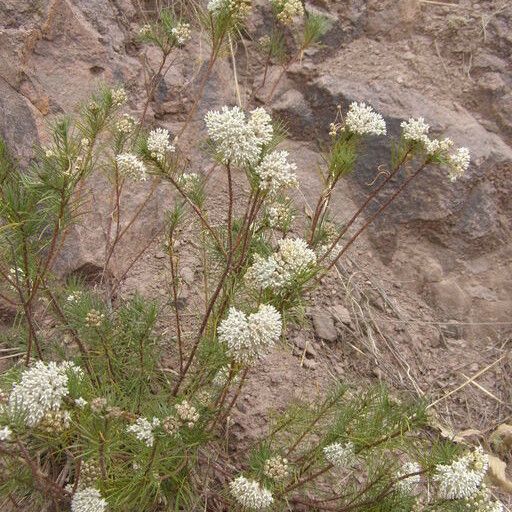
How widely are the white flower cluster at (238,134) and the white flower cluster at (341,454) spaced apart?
111cm

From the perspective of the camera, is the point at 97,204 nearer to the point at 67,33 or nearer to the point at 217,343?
the point at 67,33

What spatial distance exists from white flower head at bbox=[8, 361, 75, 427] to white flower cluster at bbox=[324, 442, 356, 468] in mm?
1014

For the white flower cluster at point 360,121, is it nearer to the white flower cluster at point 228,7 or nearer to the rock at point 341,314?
the white flower cluster at point 228,7

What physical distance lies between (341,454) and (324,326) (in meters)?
1.44

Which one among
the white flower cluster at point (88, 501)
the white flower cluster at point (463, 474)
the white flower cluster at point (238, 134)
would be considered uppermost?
the white flower cluster at point (238, 134)

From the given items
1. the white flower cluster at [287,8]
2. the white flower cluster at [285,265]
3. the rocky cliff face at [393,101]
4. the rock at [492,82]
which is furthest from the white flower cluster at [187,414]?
the rock at [492,82]

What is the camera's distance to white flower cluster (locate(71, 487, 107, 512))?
2062 mm

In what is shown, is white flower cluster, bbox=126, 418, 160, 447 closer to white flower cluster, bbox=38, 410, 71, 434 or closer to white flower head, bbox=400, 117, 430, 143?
white flower cluster, bbox=38, 410, 71, 434

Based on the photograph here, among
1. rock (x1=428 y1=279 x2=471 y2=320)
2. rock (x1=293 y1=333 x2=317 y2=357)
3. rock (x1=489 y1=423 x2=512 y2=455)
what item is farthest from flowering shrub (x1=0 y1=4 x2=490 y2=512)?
rock (x1=428 y1=279 x2=471 y2=320)

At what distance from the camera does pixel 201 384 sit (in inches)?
105

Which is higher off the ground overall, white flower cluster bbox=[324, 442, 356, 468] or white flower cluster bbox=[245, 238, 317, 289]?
white flower cluster bbox=[245, 238, 317, 289]

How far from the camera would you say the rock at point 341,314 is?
377 centimetres

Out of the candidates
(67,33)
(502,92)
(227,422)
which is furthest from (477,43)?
(227,422)

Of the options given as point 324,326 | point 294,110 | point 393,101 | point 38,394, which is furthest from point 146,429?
point 393,101
